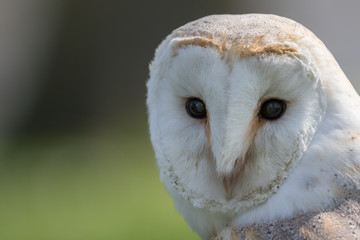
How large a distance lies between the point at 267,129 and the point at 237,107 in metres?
0.10

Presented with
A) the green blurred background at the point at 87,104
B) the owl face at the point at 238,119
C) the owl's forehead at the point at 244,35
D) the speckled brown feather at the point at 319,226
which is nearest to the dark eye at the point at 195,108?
→ the owl face at the point at 238,119

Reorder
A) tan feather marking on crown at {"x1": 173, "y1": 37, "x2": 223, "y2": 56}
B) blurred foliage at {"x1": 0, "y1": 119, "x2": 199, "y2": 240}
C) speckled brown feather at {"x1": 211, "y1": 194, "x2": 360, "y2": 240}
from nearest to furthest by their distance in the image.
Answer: speckled brown feather at {"x1": 211, "y1": 194, "x2": 360, "y2": 240} < tan feather marking on crown at {"x1": 173, "y1": 37, "x2": 223, "y2": 56} < blurred foliage at {"x1": 0, "y1": 119, "x2": 199, "y2": 240}

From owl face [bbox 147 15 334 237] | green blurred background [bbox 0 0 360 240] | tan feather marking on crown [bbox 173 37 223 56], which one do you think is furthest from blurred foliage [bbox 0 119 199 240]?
tan feather marking on crown [bbox 173 37 223 56]

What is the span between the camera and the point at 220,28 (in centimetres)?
152

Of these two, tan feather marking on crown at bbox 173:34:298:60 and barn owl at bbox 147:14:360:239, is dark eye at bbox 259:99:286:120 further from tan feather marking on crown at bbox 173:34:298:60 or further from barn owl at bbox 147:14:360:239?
tan feather marking on crown at bbox 173:34:298:60

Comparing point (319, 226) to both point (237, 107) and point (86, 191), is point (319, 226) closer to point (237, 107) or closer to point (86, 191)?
point (237, 107)

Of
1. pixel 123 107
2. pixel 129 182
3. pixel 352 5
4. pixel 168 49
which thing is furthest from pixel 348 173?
pixel 352 5

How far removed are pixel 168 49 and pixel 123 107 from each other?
17.9 ft

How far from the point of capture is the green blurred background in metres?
4.70

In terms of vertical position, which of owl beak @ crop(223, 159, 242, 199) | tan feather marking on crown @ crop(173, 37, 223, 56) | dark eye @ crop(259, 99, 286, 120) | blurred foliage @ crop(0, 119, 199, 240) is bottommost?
blurred foliage @ crop(0, 119, 199, 240)

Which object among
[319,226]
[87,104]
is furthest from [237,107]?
[87,104]

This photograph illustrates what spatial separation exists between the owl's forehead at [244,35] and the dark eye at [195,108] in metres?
0.13

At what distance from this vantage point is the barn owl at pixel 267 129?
4.57 ft

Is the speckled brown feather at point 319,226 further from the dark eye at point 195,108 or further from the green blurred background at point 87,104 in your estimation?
the green blurred background at point 87,104
